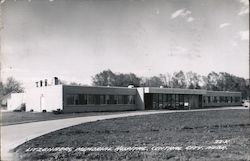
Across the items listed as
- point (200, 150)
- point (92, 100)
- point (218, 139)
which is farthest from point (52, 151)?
point (92, 100)

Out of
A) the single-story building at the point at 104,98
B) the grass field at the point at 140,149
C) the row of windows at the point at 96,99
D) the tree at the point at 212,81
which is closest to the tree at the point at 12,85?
the single-story building at the point at 104,98

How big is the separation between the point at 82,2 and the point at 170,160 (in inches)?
226

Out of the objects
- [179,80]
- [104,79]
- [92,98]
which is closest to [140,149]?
[92,98]

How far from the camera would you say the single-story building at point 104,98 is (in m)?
26.9

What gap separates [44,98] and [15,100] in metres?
9.69

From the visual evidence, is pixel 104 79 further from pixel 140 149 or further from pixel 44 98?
pixel 140 149

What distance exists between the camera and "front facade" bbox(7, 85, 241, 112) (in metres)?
26.9

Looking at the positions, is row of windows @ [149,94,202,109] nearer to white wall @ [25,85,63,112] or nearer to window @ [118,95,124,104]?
window @ [118,95,124,104]

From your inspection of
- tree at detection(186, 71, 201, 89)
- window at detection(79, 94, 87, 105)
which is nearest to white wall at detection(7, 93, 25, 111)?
window at detection(79, 94, 87, 105)

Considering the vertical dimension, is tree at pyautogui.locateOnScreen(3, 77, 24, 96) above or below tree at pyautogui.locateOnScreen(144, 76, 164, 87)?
below

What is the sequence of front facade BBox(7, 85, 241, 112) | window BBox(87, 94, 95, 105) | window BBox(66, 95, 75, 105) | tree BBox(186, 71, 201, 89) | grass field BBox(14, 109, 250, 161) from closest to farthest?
grass field BBox(14, 109, 250, 161)
window BBox(66, 95, 75, 105)
front facade BBox(7, 85, 241, 112)
window BBox(87, 94, 95, 105)
tree BBox(186, 71, 201, 89)

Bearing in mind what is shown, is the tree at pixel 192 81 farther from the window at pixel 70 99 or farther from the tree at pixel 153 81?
the window at pixel 70 99

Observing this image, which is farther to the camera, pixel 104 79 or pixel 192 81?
pixel 192 81

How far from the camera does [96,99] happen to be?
29.6 meters
